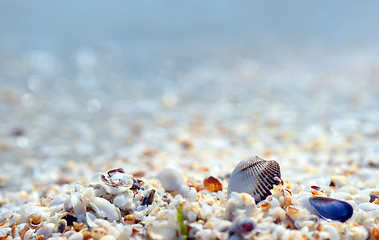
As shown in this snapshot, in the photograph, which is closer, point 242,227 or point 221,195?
point 242,227

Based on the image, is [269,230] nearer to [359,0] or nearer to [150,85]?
[150,85]

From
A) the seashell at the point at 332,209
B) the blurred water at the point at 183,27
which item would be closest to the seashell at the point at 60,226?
the seashell at the point at 332,209

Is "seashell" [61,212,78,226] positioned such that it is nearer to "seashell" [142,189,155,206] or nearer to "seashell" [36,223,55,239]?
"seashell" [36,223,55,239]

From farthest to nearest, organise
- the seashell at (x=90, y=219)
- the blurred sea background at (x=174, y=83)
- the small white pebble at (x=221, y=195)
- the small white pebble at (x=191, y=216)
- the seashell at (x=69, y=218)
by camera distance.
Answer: the blurred sea background at (x=174, y=83), the small white pebble at (x=221, y=195), the seashell at (x=69, y=218), the seashell at (x=90, y=219), the small white pebble at (x=191, y=216)

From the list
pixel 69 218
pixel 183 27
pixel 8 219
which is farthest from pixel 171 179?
pixel 183 27

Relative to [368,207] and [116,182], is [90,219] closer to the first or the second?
[116,182]

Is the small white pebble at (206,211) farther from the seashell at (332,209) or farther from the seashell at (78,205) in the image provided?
the seashell at (78,205)
